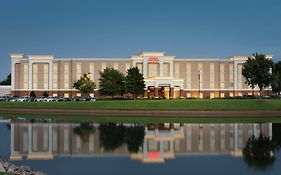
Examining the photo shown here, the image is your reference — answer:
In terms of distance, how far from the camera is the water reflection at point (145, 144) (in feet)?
65.9

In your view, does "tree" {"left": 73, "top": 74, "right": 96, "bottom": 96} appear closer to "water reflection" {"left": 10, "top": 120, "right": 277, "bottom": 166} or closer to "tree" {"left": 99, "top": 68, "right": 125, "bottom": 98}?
"tree" {"left": 99, "top": 68, "right": 125, "bottom": 98}

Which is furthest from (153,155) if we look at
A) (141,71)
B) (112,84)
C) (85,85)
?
(141,71)

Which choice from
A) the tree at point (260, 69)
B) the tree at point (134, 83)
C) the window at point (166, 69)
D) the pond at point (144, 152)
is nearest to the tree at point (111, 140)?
the pond at point (144, 152)

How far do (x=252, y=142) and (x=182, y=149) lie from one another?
5150mm

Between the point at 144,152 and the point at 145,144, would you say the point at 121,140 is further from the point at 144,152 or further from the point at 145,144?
the point at 144,152

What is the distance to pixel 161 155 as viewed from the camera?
2009cm

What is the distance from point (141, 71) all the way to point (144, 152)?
82.5 m

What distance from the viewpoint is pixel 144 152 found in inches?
819

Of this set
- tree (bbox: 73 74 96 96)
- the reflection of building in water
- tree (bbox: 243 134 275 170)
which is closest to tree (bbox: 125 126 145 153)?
the reflection of building in water

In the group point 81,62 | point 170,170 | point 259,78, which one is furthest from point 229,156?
point 81,62

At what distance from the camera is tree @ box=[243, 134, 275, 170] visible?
17.6 metres

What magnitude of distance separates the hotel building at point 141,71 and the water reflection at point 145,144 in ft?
239

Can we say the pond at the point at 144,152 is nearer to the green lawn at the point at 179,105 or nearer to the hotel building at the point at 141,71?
the green lawn at the point at 179,105

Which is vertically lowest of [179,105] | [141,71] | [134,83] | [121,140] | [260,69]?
[121,140]
